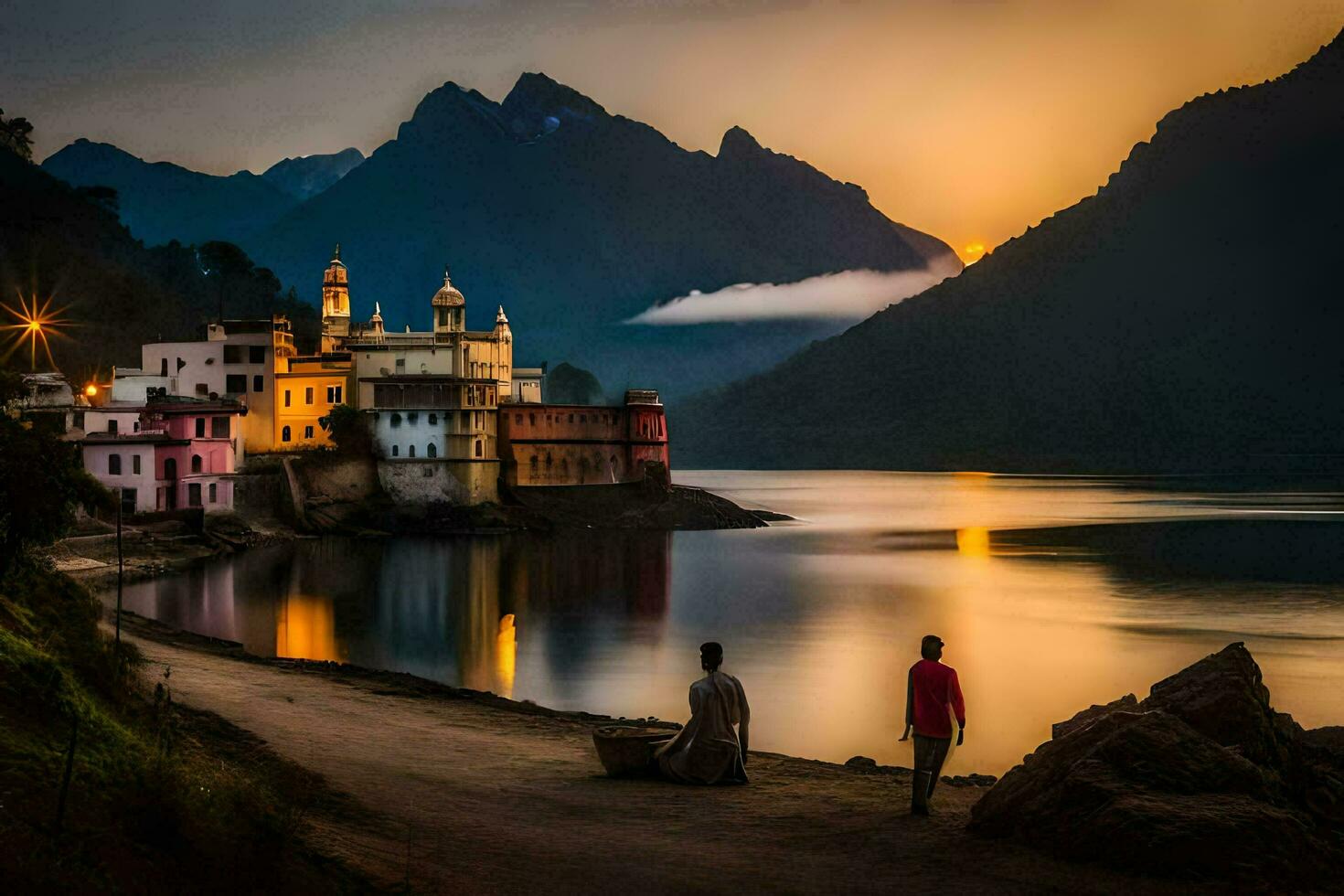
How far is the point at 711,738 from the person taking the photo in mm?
12070

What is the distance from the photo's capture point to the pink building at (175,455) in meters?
53.2

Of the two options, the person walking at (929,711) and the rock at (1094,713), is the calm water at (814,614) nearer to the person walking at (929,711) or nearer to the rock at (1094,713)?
the rock at (1094,713)

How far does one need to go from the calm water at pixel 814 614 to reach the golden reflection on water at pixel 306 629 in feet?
0.43

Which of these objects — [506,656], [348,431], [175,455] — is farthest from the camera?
[348,431]

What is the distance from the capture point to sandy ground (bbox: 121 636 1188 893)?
8.96 m

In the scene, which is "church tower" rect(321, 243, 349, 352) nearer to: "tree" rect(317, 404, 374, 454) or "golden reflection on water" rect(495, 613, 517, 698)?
"tree" rect(317, 404, 374, 454)

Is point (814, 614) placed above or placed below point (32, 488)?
below

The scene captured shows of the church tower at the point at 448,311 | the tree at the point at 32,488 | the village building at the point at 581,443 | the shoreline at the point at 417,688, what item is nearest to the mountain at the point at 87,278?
the church tower at the point at 448,311

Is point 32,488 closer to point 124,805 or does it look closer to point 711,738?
point 124,805

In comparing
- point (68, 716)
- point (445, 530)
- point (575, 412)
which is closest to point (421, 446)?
point (445, 530)

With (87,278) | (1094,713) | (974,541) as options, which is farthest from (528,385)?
(1094,713)

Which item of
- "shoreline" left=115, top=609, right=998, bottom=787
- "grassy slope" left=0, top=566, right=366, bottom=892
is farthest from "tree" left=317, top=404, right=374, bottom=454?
"grassy slope" left=0, top=566, right=366, bottom=892

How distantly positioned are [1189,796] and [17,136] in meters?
105

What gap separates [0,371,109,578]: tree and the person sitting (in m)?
6.63
